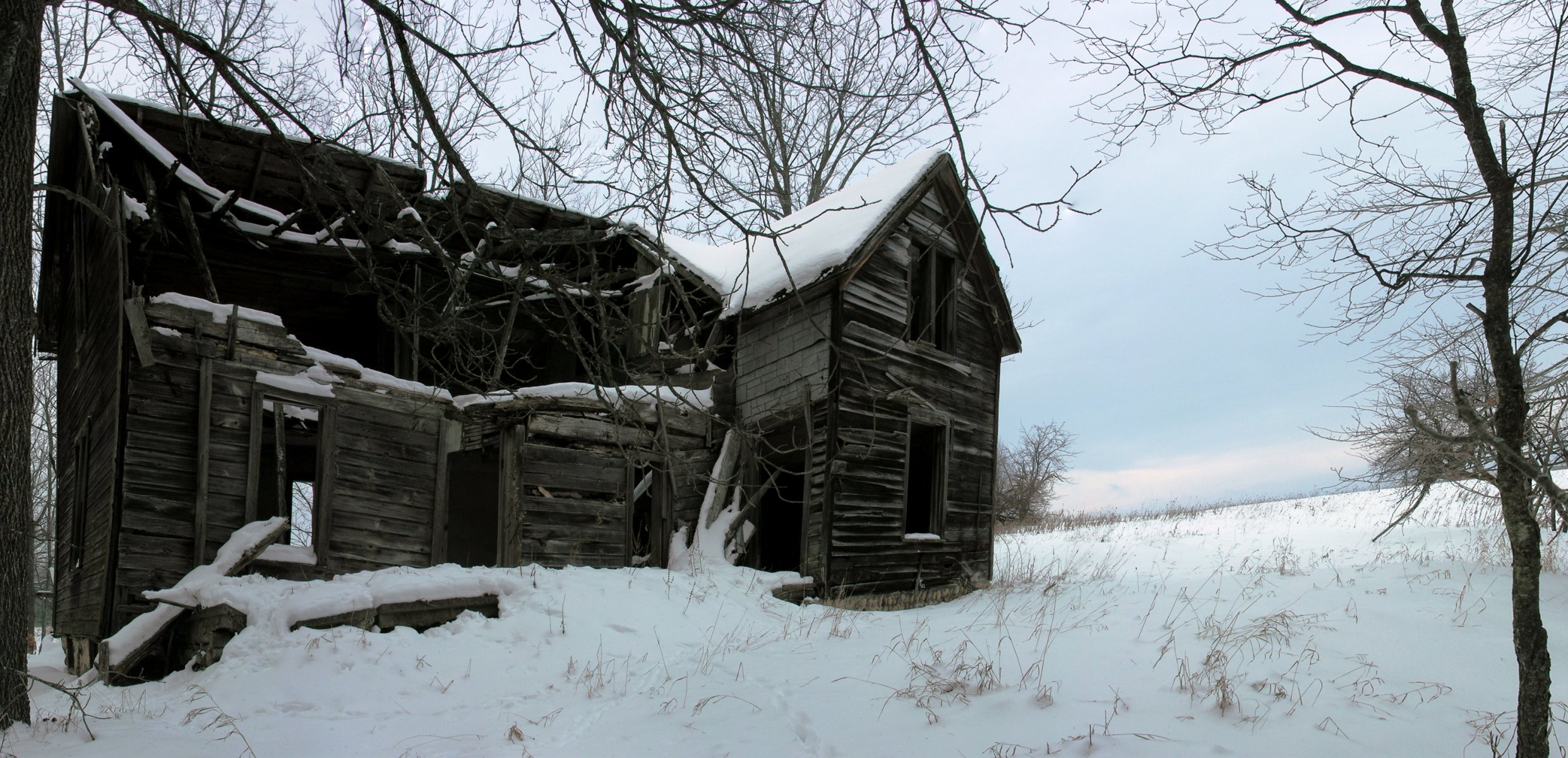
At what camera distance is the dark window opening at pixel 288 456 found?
10.2 m

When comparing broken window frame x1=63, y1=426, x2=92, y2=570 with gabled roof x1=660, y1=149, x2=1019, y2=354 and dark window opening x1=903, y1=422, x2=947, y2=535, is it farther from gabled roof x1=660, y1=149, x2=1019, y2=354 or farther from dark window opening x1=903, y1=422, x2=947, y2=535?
dark window opening x1=903, y1=422, x2=947, y2=535

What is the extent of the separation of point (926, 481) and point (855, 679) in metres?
8.02

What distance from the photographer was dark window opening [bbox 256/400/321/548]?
10164 millimetres

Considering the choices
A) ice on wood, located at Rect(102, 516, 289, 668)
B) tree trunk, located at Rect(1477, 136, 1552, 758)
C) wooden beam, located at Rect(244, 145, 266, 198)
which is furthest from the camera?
A: wooden beam, located at Rect(244, 145, 266, 198)

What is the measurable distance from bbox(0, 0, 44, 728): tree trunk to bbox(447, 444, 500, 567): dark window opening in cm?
959

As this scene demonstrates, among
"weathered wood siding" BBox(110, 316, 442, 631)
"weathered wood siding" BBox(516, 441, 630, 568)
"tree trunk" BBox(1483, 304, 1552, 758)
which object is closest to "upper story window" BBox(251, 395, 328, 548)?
"weathered wood siding" BBox(110, 316, 442, 631)

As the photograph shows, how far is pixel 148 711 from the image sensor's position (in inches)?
256

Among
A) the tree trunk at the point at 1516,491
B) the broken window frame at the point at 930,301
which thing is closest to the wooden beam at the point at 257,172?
the broken window frame at the point at 930,301

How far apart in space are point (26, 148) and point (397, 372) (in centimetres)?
741

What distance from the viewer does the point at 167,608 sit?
8547mm

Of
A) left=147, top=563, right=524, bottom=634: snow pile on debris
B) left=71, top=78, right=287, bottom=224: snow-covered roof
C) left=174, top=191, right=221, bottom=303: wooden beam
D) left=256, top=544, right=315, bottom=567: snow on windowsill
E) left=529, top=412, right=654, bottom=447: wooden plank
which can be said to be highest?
left=71, top=78, right=287, bottom=224: snow-covered roof

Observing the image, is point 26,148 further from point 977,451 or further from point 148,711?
point 977,451

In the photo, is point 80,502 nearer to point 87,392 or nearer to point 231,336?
point 87,392

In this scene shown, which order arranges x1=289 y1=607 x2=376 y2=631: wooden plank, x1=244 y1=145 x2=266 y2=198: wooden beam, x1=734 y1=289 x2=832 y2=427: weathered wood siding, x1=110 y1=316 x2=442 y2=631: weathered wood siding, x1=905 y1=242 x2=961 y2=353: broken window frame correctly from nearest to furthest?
x1=289 y1=607 x2=376 y2=631: wooden plank
x1=110 y1=316 x2=442 y2=631: weathered wood siding
x1=244 y1=145 x2=266 y2=198: wooden beam
x1=734 y1=289 x2=832 y2=427: weathered wood siding
x1=905 y1=242 x2=961 y2=353: broken window frame
